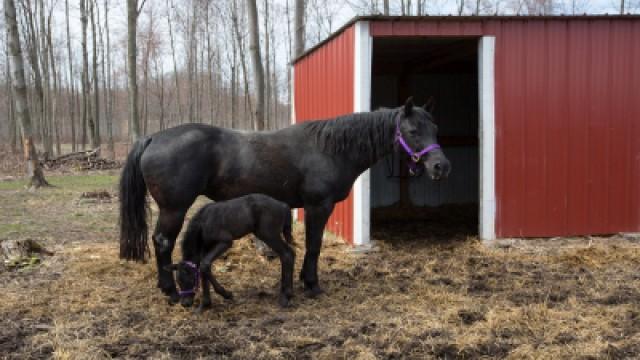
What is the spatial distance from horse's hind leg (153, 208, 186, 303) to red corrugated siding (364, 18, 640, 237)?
435 centimetres

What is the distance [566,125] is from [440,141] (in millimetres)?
4308

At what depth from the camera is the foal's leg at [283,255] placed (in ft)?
14.9

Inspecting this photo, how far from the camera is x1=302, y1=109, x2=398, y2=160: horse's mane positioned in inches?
205

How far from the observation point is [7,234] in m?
8.14

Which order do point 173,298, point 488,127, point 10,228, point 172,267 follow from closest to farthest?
point 172,267 → point 173,298 → point 488,127 → point 10,228

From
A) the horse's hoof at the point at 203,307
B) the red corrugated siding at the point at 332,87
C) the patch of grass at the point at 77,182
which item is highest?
the red corrugated siding at the point at 332,87

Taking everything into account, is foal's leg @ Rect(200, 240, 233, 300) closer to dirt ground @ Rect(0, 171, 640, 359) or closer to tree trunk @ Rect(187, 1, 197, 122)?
dirt ground @ Rect(0, 171, 640, 359)

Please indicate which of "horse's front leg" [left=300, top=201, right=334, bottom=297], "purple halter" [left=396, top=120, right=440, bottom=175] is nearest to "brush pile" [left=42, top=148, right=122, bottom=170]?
"horse's front leg" [left=300, top=201, right=334, bottom=297]

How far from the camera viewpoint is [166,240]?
4.80 m

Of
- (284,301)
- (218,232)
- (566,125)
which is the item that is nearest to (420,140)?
(284,301)

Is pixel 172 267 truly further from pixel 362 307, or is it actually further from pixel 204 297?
pixel 362 307

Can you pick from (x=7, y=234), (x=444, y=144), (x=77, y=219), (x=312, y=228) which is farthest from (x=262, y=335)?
(x=444, y=144)

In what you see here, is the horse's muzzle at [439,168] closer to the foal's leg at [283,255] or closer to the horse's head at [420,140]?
the horse's head at [420,140]

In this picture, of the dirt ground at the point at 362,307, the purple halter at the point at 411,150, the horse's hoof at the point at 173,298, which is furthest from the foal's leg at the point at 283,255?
the purple halter at the point at 411,150
